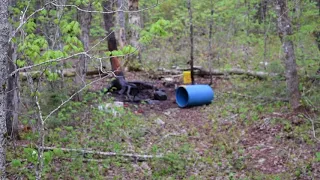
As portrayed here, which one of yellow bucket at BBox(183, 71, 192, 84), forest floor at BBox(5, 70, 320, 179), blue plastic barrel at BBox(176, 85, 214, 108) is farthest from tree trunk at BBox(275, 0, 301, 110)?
yellow bucket at BBox(183, 71, 192, 84)

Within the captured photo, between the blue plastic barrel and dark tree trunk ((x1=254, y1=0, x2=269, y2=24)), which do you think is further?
dark tree trunk ((x1=254, y1=0, x2=269, y2=24))

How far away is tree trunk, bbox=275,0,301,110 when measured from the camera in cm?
765

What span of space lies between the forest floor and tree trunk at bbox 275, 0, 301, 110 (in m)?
0.40

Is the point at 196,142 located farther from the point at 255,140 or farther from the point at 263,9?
the point at 263,9

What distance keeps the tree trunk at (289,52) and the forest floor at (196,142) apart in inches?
15.7

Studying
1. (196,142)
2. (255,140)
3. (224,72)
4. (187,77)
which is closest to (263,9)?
(224,72)

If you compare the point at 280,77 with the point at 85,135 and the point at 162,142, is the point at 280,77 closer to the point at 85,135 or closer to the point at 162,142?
the point at 162,142

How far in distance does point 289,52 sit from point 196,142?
2.80 meters

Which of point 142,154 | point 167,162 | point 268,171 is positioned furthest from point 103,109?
point 268,171

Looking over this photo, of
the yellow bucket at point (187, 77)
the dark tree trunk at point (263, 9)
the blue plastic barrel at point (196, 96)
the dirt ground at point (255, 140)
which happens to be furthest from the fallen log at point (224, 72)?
the dirt ground at point (255, 140)

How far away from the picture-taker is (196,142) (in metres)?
7.38

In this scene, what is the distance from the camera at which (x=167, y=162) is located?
6.09 meters

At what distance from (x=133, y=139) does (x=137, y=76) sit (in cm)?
710

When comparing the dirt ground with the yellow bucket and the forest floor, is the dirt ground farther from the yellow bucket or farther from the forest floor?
the yellow bucket
